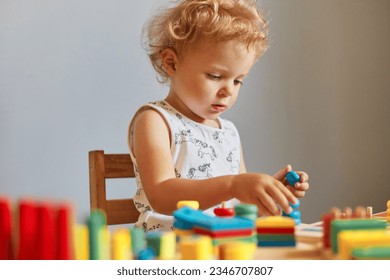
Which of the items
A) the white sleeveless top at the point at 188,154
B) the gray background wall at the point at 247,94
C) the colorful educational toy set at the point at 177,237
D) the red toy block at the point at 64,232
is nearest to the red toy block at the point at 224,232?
the colorful educational toy set at the point at 177,237

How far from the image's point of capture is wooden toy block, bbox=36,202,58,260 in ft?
0.91

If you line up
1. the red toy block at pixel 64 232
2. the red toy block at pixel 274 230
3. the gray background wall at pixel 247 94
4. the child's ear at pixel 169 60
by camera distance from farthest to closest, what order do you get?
1. the gray background wall at pixel 247 94
2. the child's ear at pixel 169 60
3. the red toy block at pixel 274 230
4. the red toy block at pixel 64 232

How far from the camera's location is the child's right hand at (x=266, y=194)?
482 millimetres

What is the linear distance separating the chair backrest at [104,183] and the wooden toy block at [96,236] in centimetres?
63

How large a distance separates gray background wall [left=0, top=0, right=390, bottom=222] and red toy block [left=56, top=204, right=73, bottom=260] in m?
0.82

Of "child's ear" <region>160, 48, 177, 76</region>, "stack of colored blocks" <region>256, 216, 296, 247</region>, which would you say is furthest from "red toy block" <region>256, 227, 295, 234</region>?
"child's ear" <region>160, 48, 177, 76</region>

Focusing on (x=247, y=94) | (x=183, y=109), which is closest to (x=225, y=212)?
(x=183, y=109)

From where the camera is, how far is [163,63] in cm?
92

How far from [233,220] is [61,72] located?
0.92 metres

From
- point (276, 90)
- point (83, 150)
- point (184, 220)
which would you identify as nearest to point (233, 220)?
point (184, 220)

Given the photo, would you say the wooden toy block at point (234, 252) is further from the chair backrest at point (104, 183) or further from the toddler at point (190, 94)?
the chair backrest at point (104, 183)

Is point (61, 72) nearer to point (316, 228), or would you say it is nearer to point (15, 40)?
point (15, 40)

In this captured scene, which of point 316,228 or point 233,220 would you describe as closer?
point 233,220

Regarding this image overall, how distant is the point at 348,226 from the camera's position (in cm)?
36
